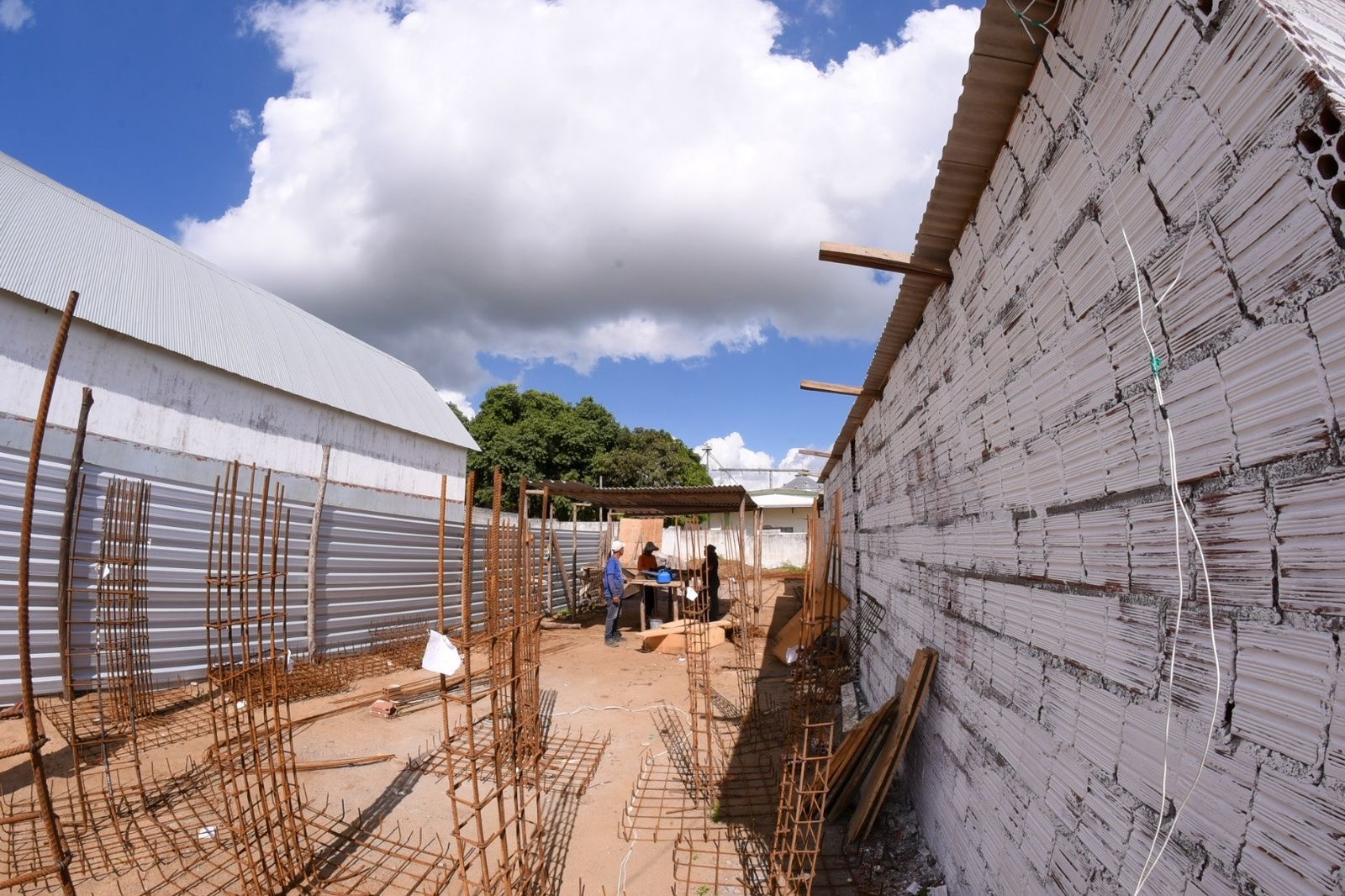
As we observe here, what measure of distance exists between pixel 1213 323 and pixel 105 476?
945 centimetres

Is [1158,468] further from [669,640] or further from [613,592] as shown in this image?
[613,592]

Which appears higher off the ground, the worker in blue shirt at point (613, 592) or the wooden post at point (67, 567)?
the wooden post at point (67, 567)

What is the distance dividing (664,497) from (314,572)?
569 cm

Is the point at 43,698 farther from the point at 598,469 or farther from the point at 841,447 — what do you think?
the point at 598,469

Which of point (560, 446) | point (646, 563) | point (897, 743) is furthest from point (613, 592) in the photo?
point (560, 446)

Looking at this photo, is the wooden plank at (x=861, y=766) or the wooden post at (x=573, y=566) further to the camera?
the wooden post at (x=573, y=566)

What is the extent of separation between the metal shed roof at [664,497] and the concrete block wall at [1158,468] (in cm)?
565

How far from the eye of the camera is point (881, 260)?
3688 mm

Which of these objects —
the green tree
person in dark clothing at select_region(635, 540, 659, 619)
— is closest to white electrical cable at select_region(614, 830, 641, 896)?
person in dark clothing at select_region(635, 540, 659, 619)

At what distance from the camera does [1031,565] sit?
260 cm

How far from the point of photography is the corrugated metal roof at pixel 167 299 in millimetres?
11258

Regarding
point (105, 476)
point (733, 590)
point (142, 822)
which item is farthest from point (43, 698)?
point (733, 590)

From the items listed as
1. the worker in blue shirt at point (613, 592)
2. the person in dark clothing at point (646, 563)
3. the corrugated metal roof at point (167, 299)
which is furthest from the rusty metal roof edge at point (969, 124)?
the corrugated metal roof at point (167, 299)

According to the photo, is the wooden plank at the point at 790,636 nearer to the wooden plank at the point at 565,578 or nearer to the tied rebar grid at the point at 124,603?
the wooden plank at the point at 565,578
